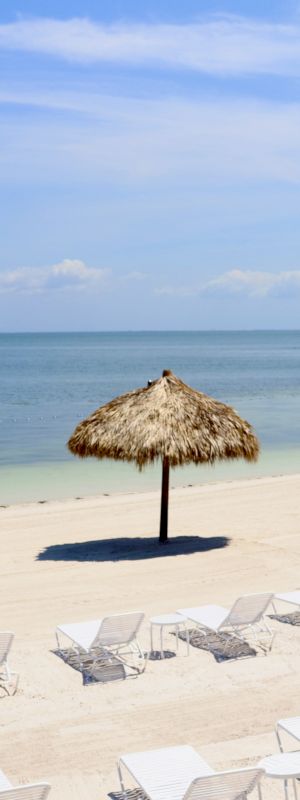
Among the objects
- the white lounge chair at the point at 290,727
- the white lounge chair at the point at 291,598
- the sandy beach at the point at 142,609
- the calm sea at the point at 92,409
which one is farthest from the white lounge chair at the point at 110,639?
the calm sea at the point at 92,409

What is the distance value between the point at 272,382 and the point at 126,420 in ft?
163

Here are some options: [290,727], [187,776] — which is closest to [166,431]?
→ [290,727]

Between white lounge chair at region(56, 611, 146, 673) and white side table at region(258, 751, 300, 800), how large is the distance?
244cm

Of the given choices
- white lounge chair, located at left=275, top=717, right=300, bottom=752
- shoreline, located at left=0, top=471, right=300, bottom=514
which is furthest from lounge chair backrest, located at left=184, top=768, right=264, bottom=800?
shoreline, located at left=0, top=471, right=300, bottom=514

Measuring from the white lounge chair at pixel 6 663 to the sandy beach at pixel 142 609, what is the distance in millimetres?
104

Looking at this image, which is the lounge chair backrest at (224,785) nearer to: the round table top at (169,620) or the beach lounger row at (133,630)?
the beach lounger row at (133,630)

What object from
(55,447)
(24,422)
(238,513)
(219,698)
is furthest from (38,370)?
(219,698)

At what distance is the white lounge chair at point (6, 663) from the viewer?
736 centimetres

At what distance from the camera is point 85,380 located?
215 feet

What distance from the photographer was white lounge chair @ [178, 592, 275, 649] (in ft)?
26.5

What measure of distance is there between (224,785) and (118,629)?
296 centimetres

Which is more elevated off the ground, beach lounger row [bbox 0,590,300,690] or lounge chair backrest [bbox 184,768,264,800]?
lounge chair backrest [bbox 184,768,264,800]

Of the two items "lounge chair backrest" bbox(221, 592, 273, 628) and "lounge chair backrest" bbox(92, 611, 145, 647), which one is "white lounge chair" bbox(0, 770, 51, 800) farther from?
"lounge chair backrest" bbox(221, 592, 273, 628)

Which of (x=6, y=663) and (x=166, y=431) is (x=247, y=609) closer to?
(x=6, y=663)
